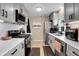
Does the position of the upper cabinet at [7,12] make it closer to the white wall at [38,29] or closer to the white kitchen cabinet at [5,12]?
the white kitchen cabinet at [5,12]

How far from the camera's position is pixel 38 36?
8.63 metres

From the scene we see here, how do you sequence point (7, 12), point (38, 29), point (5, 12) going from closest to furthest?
1. point (5, 12)
2. point (7, 12)
3. point (38, 29)

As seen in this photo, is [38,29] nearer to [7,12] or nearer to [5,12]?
[7,12]

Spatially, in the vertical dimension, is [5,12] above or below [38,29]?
above

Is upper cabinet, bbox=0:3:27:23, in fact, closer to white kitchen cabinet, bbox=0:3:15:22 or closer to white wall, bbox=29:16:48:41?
white kitchen cabinet, bbox=0:3:15:22

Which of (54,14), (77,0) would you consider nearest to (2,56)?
(77,0)

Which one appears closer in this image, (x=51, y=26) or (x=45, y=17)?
(x=51, y=26)

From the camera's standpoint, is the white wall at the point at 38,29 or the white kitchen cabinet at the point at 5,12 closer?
the white kitchen cabinet at the point at 5,12

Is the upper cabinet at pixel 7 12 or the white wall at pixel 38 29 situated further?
the white wall at pixel 38 29

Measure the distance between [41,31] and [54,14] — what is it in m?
2.66

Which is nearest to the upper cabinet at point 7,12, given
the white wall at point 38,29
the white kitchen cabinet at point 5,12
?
the white kitchen cabinet at point 5,12

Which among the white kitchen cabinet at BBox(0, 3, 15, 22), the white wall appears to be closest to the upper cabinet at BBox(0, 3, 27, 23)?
the white kitchen cabinet at BBox(0, 3, 15, 22)

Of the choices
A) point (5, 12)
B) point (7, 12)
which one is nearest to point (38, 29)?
point (7, 12)

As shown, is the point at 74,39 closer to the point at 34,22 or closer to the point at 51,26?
the point at 51,26
